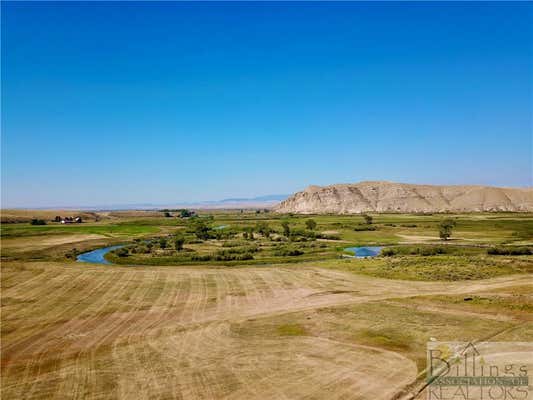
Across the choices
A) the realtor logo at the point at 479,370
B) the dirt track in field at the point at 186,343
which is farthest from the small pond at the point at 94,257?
the realtor logo at the point at 479,370

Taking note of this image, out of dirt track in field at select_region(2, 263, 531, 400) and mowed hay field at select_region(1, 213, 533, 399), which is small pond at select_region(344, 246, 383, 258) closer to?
mowed hay field at select_region(1, 213, 533, 399)

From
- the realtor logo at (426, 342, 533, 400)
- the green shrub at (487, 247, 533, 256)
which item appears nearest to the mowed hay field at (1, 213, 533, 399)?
the realtor logo at (426, 342, 533, 400)

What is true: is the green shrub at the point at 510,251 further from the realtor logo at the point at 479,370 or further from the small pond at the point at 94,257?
the small pond at the point at 94,257

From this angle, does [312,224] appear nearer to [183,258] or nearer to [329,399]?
[183,258]

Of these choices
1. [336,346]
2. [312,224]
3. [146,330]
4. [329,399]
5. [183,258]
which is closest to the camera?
[329,399]

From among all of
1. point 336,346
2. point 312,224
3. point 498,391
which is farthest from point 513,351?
point 312,224

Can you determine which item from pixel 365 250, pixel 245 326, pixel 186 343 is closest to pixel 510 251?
pixel 365 250

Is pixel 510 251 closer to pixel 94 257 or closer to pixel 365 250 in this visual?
pixel 365 250
